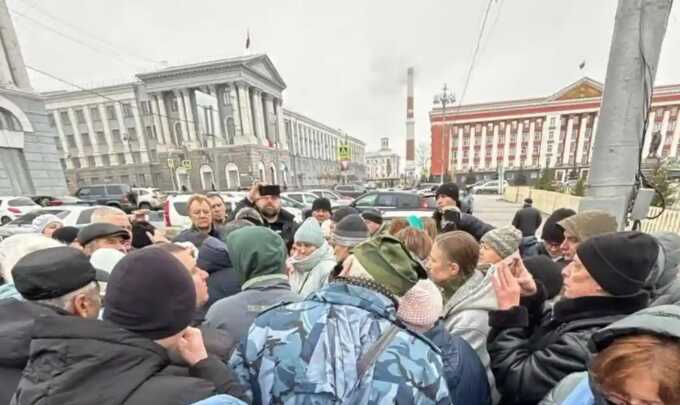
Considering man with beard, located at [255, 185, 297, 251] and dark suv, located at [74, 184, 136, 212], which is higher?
man with beard, located at [255, 185, 297, 251]

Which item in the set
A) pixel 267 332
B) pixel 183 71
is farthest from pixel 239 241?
pixel 183 71

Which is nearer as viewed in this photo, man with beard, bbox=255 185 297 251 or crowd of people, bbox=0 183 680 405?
crowd of people, bbox=0 183 680 405

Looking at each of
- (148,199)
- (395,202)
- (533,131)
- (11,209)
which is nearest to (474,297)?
(395,202)

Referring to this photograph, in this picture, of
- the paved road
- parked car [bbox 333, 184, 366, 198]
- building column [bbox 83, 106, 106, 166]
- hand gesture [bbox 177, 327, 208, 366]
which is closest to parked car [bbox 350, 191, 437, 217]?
the paved road

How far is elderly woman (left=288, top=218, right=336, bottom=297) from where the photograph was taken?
2.43 metres

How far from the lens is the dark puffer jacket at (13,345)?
1.09 m

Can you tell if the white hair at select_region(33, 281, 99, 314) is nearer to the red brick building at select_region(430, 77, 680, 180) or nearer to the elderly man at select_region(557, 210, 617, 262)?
the elderly man at select_region(557, 210, 617, 262)

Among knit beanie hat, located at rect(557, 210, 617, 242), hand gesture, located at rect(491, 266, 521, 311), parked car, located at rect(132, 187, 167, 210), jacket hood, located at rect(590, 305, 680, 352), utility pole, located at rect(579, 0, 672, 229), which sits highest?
utility pole, located at rect(579, 0, 672, 229)

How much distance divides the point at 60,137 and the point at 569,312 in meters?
69.1

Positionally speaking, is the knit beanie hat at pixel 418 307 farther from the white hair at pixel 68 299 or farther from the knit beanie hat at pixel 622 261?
the white hair at pixel 68 299

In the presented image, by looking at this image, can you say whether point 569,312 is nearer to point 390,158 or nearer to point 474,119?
point 474,119

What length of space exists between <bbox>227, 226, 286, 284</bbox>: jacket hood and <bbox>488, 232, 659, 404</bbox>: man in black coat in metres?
1.22

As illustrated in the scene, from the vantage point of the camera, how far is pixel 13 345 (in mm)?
1091

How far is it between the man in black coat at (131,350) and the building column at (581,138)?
67.2 metres
